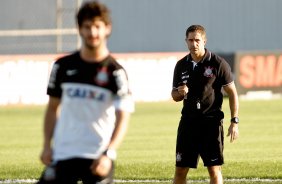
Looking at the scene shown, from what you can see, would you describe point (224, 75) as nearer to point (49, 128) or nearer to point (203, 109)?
point (203, 109)

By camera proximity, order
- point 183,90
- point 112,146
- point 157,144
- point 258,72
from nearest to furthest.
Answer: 1. point 112,146
2. point 183,90
3. point 157,144
4. point 258,72

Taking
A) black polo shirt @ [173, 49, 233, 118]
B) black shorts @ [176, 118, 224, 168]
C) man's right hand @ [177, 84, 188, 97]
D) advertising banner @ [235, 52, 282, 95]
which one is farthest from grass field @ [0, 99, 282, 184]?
man's right hand @ [177, 84, 188, 97]

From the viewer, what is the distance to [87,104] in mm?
7656

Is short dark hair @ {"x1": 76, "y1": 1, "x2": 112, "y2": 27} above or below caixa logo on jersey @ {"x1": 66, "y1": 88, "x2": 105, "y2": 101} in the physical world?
above

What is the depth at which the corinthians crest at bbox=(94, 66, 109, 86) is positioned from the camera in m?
7.69

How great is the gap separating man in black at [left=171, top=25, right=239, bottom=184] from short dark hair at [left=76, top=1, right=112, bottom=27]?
12.6 feet

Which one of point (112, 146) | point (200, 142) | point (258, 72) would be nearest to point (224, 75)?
point (200, 142)

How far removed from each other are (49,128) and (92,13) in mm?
913

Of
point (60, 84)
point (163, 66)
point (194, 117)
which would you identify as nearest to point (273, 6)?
point (163, 66)

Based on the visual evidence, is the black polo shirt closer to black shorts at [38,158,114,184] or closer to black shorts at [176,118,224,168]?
black shorts at [176,118,224,168]

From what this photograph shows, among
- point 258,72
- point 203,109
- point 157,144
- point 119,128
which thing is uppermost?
point 119,128

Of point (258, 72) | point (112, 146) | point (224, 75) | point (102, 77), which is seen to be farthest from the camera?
point (258, 72)

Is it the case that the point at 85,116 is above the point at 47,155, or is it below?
above

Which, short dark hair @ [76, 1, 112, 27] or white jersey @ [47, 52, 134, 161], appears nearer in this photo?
short dark hair @ [76, 1, 112, 27]
